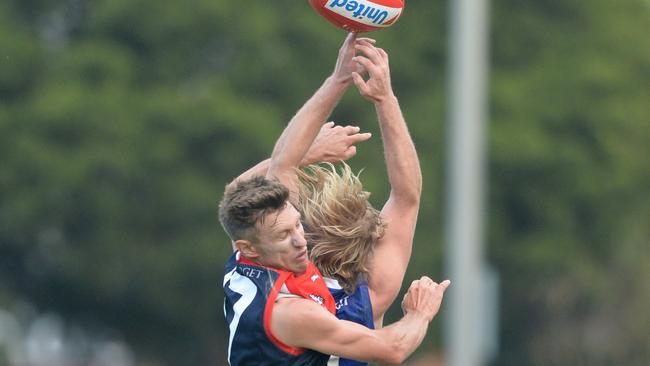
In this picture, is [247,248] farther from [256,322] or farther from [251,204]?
[256,322]

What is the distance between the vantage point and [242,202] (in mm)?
5391

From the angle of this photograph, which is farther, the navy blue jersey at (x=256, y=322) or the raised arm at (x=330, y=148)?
the raised arm at (x=330, y=148)

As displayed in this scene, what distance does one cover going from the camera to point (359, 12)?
5.77 meters

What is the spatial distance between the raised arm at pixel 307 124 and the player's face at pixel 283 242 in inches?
21.3

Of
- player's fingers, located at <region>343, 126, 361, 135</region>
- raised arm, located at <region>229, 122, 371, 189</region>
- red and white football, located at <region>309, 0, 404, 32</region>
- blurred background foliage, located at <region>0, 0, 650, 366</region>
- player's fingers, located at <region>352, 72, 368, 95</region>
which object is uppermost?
red and white football, located at <region>309, 0, 404, 32</region>

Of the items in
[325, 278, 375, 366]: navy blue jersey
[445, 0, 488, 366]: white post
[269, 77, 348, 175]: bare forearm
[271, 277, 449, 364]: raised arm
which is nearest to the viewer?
[271, 277, 449, 364]: raised arm

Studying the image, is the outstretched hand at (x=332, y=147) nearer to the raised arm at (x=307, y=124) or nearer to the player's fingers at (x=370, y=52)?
the raised arm at (x=307, y=124)

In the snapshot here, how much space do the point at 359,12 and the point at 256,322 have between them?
124 centimetres

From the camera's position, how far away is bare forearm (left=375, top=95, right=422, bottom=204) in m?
5.77

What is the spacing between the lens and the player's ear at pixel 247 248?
5.42 meters

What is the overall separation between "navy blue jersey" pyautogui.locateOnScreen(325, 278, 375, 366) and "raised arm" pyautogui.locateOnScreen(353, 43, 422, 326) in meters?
0.06

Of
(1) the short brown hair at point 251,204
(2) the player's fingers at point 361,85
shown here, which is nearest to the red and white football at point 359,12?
(2) the player's fingers at point 361,85

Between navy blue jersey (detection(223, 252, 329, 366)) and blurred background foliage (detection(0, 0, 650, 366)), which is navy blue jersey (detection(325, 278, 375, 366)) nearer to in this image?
navy blue jersey (detection(223, 252, 329, 366))

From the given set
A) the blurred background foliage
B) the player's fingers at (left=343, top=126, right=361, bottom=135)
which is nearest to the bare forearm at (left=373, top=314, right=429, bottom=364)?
the player's fingers at (left=343, top=126, right=361, bottom=135)
